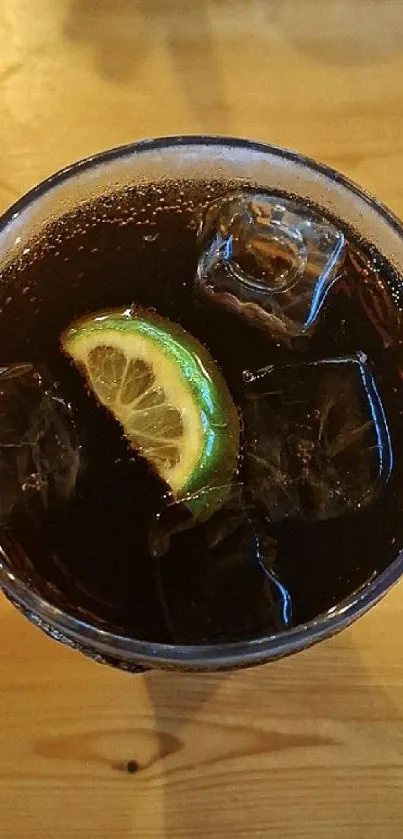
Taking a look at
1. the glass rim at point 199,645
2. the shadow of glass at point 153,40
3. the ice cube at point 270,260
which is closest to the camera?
the glass rim at point 199,645

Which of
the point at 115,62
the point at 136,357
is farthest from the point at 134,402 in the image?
the point at 115,62

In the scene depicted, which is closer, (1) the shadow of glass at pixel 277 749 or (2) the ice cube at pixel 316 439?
Result: (2) the ice cube at pixel 316 439

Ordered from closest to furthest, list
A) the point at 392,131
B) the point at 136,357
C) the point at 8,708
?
the point at 136,357, the point at 8,708, the point at 392,131

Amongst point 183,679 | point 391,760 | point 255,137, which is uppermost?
point 255,137

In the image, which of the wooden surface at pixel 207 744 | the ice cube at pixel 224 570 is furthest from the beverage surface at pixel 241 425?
the wooden surface at pixel 207 744

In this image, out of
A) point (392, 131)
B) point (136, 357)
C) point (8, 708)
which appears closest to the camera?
point (136, 357)

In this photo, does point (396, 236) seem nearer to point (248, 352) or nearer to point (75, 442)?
point (248, 352)

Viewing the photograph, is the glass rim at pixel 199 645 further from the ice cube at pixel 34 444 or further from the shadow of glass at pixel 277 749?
the shadow of glass at pixel 277 749

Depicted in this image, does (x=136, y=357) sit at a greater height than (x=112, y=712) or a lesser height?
greater
